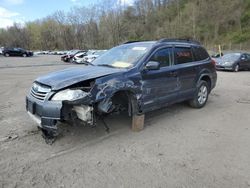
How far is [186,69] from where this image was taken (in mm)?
5961

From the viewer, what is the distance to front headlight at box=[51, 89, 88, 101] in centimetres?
390

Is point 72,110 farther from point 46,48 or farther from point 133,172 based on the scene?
point 46,48

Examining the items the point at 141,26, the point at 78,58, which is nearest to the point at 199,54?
the point at 78,58

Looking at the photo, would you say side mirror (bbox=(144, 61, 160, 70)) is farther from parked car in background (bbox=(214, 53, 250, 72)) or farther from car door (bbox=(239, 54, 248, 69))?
car door (bbox=(239, 54, 248, 69))

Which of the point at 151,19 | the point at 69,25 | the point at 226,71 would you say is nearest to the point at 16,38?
the point at 69,25

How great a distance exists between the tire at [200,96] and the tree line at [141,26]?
37.6 meters

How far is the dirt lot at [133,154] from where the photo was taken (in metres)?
3.26

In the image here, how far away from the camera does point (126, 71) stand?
15.1 feet

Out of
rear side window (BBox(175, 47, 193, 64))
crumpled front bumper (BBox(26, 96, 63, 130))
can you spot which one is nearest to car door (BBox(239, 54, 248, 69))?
rear side window (BBox(175, 47, 193, 64))

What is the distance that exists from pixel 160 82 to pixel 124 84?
106 centimetres

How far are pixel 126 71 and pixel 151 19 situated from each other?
63.8 m

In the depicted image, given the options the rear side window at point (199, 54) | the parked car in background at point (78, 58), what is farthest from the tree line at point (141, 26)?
the rear side window at point (199, 54)

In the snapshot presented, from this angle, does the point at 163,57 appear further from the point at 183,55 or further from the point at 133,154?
the point at 133,154

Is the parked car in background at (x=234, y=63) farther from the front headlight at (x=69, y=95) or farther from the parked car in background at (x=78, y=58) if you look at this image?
the front headlight at (x=69, y=95)
